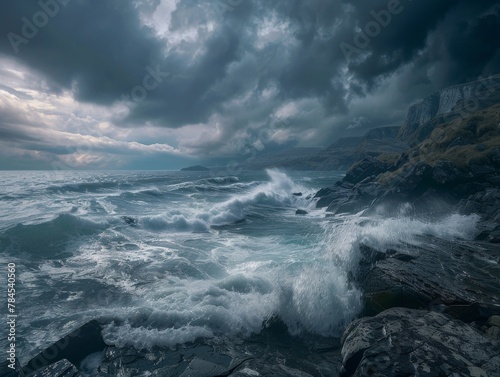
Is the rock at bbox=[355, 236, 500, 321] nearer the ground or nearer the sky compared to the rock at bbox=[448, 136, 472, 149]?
nearer the ground

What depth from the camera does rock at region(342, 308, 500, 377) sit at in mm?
4496

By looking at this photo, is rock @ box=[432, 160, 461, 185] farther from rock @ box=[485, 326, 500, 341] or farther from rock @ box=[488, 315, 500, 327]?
rock @ box=[485, 326, 500, 341]

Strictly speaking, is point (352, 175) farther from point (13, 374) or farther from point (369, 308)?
point (13, 374)

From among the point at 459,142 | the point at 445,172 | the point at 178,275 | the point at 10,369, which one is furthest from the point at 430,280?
the point at 459,142

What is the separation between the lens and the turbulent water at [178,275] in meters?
8.23

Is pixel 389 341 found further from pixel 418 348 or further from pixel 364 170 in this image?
pixel 364 170

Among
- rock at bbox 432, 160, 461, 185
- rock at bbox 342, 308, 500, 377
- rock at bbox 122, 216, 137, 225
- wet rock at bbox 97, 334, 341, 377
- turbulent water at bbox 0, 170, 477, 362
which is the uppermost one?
rock at bbox 432, 160, 461, 185

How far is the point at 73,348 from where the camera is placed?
7.01 meters

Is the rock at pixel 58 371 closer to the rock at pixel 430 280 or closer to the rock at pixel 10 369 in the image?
the rock at pixel 10 369

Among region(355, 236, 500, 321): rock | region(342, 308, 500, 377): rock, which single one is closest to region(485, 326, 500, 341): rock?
region(342, 308, 500, 377): rock

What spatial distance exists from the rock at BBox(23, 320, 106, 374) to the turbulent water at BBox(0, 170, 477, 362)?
1.09 ft

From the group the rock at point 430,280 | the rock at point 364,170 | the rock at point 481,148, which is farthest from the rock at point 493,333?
the rock at point 364,170

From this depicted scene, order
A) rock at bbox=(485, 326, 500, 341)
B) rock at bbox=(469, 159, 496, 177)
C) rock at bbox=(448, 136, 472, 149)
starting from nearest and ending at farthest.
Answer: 1. rock at bbox=(485, 326, 500, 341)
2. rock at bbox=(469, 159, 496, 177)
3. rock at bbox=(448, 136, 472, 149)

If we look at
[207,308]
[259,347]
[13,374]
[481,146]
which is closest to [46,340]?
[13,374]
